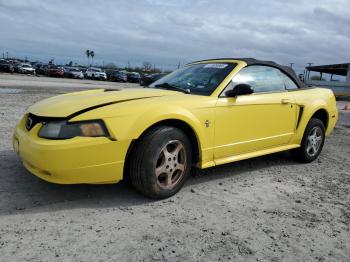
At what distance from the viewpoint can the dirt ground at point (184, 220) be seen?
2.78 meters

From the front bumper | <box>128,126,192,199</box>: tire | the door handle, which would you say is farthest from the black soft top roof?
the front bumper

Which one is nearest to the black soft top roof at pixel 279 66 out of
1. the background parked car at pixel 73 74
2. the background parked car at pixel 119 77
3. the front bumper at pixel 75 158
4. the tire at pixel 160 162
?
the tire at pixel 160 162

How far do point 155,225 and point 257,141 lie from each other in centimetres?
196

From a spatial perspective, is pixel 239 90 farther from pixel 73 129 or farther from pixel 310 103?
pixel 73 129

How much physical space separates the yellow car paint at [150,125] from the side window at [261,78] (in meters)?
0.09

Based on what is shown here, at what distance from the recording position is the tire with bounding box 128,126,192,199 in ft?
11.6

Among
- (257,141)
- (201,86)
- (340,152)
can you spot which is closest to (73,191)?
(201,86)

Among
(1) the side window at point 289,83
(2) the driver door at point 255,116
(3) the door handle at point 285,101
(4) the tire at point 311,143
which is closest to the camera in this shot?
(2) the driver door at point 255,116

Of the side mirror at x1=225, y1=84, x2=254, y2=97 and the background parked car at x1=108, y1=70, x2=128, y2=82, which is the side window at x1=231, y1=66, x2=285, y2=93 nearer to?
the side mirror at x1=225, y1=84, x2=254, y2=97

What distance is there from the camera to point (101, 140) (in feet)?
10.8

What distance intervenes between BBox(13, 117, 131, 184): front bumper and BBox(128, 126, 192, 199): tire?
0.53 feet

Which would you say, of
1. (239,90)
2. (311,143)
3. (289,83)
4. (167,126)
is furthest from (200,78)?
(311,143)

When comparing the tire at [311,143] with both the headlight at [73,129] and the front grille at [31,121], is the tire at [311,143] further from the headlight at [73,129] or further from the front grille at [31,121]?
the front grille at [31,121]

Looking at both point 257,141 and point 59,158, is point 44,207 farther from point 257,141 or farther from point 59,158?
point 257,141
